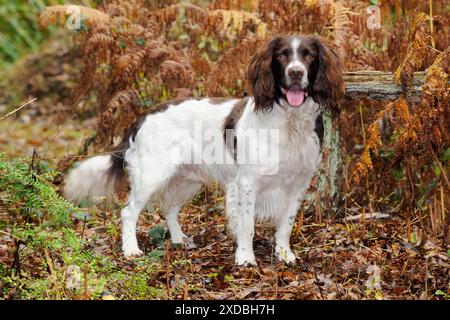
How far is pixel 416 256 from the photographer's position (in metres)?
4.27

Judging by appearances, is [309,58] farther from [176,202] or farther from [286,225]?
[176,202]

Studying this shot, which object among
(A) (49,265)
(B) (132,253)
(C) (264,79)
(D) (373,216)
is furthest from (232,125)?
(A) (49,265)

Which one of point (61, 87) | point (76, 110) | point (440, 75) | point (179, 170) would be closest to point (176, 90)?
point (179, 170)

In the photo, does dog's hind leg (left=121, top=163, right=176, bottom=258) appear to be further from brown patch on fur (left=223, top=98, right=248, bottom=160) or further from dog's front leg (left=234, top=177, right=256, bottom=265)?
dog's front leg (left=234, top=177, right=256, bottom=265)

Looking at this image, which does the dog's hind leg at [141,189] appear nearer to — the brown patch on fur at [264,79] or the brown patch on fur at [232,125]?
the brown patch on fur at [232,125]

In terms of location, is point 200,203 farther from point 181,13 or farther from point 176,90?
point 181,13

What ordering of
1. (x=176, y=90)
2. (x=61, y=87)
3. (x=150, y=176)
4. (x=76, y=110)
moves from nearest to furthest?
1. (x=150, y=176)
2. (x=176, y=90)
3. (x=76, y=110)
4. (x=61, y=87)

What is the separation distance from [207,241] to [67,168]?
1.69 metres

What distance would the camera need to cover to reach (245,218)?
14.9 ft

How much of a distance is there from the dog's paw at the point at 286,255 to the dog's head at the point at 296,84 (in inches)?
35.7

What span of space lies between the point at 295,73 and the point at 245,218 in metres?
1.00

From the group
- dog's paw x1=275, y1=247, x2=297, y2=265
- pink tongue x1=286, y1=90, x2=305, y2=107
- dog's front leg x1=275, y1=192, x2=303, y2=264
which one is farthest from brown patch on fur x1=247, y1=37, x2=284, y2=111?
dog's paw x1=275, y1=247, x2=297, y2=265

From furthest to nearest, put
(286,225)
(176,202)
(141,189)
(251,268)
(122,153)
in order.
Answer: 1. (176,202)
2. (122,153)
3. (141,189)
4. (286,225)
5. (251,268)
